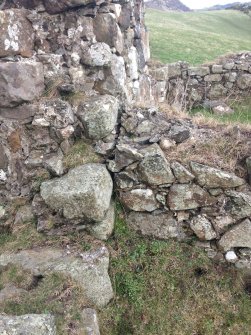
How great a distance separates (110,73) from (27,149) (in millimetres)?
1709

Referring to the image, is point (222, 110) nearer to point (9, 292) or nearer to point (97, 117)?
point (97, 117)

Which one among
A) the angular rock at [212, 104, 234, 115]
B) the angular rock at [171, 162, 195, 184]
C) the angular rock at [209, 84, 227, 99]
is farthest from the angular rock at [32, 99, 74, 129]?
the angular rock at [209, 84, 227, 99]

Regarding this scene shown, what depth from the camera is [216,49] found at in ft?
52.6

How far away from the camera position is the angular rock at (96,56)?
5242mm

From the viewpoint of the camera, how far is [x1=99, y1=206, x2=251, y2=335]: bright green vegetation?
14.3 ft

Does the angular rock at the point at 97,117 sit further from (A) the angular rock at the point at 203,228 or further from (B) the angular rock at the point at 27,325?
(B) the angular rock at the point at 27,325

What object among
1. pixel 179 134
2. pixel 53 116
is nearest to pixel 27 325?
pixel 53 116

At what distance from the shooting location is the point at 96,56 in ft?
17.2

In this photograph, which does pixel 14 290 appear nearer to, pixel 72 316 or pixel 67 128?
pixel 72 316

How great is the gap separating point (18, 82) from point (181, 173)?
8.03 ft

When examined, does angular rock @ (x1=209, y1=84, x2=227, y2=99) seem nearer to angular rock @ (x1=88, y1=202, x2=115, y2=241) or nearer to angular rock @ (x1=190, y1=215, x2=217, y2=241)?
angular rock @ (x1=190, y1=215, x2=217, y2=241)

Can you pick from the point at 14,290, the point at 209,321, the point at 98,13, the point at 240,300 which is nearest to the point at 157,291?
the point at 209,321

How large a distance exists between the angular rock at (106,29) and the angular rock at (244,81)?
6922mm

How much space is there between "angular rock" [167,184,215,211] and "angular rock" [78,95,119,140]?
1.23 metres
